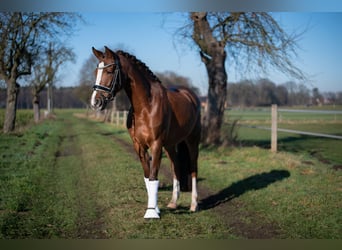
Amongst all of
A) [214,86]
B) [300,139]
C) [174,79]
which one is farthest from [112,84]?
[300,139]

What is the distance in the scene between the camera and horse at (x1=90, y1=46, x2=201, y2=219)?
381 cm

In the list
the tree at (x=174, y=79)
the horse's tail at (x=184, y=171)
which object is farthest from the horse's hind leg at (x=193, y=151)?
the tree at (x=174, y=79)

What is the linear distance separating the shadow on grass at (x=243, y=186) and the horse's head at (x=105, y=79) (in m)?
2.35

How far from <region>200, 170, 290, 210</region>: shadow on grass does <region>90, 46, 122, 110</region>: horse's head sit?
7.72 feet

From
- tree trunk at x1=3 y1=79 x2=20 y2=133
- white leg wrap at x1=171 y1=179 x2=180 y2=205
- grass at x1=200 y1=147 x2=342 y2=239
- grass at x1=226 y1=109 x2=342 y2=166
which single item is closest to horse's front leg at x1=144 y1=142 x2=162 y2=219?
white leg wrap at x1=171 y1=179 x2=180 y2=205

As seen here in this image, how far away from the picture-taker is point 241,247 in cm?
373

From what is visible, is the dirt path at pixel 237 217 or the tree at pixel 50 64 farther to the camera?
the tree at pixel 50 64

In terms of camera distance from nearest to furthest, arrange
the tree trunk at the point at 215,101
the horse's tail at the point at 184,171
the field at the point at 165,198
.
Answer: the field at the point at 165,198 < the horse's tail at the point at 184,171 < the tree trunk at the point at 215,101

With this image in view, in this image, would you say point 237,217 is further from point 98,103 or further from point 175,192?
point 98,103

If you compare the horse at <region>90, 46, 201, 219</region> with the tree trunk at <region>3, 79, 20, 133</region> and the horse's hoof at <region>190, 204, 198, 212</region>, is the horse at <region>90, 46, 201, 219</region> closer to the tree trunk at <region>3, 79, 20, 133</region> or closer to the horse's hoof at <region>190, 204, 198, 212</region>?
the horse's hoof at <region>190, 204, 198, 212</region>

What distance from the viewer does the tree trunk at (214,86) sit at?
961cm

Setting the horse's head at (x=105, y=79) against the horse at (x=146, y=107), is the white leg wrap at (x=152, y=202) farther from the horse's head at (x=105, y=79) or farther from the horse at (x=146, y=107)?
the horse's head at (x=105, y=79)

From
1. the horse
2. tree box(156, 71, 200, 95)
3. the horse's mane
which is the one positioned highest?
tree box(156, 71, 200, 95)

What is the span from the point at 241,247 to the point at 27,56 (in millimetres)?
5180
